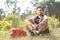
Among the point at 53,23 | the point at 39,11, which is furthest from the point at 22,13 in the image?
the point at 53,23

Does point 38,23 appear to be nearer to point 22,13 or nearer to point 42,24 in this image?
point 42,24

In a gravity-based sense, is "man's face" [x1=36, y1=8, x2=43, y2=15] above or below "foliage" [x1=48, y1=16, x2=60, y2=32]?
above

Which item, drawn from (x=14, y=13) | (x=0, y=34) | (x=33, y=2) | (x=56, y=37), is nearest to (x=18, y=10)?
(x=14, y=13)

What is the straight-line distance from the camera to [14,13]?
1263 mm

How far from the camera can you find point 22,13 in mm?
1268

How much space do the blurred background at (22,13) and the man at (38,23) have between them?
3cm

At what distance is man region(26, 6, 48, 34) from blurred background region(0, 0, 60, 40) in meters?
0.03

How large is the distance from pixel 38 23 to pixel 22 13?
0.53ft

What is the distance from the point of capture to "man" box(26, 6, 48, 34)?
122 centimetres

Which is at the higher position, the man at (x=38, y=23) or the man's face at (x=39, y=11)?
the man's face at (x=39, y=11)

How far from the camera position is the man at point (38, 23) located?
4.00 ft

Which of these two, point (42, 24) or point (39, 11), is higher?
point (39, 11)

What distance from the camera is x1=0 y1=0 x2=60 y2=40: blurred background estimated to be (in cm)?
123

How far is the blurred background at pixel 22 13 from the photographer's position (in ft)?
4.04
